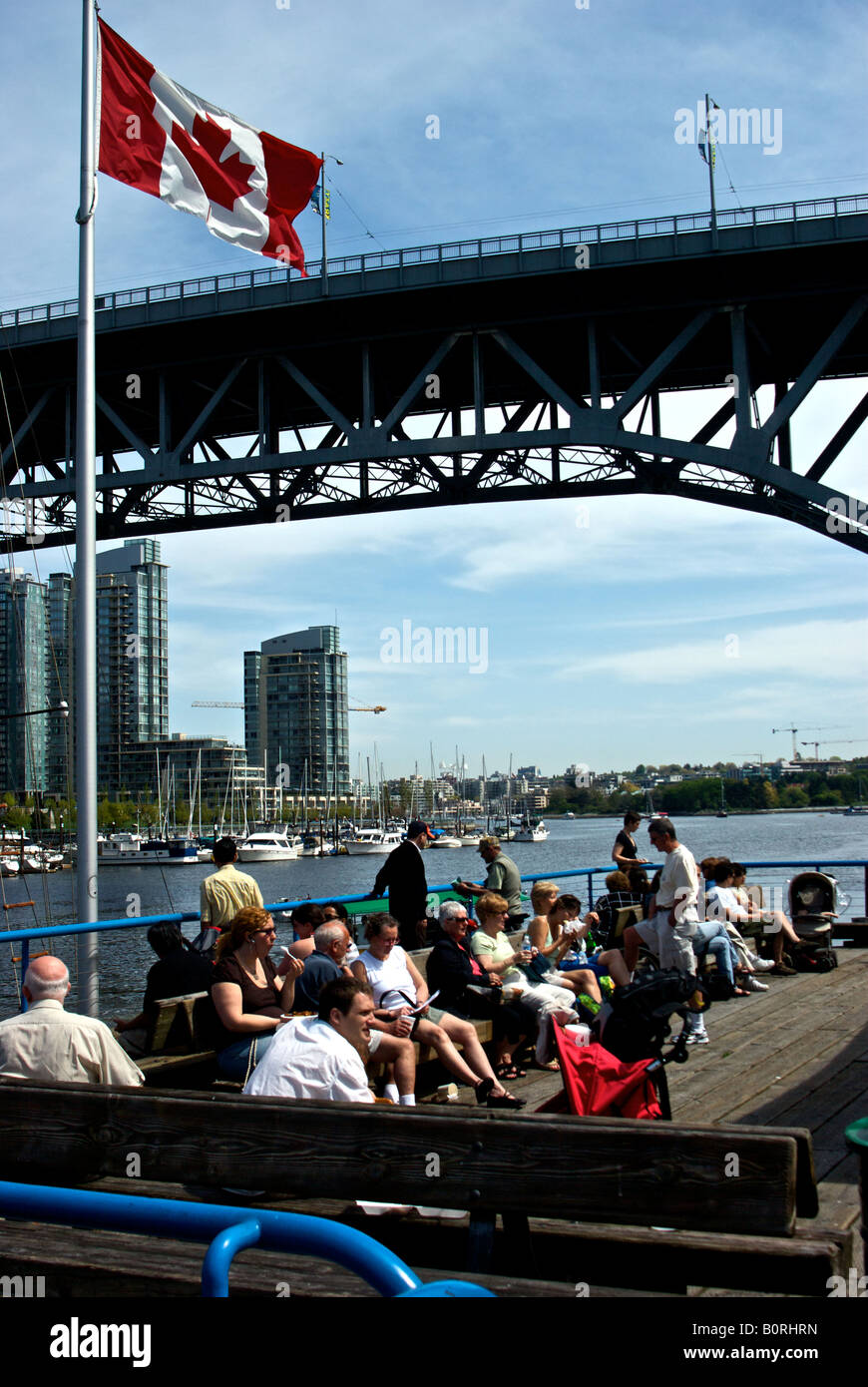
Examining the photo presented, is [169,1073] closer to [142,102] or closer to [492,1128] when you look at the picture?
[492,1128]

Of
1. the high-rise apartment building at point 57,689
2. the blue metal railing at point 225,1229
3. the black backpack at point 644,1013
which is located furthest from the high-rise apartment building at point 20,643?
Answer: the blue metal railing at point 225,1229

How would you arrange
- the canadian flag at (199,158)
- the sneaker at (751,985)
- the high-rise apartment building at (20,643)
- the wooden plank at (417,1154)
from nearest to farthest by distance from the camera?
1. the wooden plank at (417,1154)
2. the sneaker at (751,985)
3. the canadian flag at (199,158)
4. the high-rise apartment building at (20,643)

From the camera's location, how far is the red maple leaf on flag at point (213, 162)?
1317 centimetres

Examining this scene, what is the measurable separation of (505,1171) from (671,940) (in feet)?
20.8

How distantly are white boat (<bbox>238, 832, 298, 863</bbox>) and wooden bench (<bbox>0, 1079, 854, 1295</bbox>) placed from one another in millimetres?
108946

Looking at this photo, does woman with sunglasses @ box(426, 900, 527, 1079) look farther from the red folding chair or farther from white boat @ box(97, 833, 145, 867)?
white boat @ box(97, 833, 145, 867)

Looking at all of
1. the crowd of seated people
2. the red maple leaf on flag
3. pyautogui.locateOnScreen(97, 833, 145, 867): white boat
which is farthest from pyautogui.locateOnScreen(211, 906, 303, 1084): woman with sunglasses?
pyautogui.locateOnScreen(97, 833, 145, 867): white boat

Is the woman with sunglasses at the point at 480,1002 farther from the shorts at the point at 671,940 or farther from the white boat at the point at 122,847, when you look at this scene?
the white boat at the point at 122,847

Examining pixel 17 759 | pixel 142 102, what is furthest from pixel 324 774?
pixel 142 102

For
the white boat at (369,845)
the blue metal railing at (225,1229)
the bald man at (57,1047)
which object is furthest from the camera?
the white boat at (369,845)

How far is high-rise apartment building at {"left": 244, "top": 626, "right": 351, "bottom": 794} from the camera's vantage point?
184 m

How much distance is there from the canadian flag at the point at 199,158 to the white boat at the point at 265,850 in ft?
329
